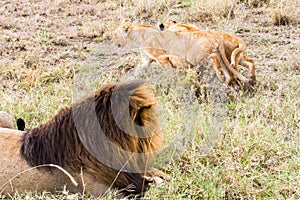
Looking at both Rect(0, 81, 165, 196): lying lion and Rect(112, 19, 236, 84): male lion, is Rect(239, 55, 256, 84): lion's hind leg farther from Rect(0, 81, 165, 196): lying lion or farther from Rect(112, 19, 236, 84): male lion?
Rect(0, 81, 165, 196): lying lion

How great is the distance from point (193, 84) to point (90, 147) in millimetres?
2500

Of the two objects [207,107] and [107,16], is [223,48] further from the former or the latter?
[107,16]

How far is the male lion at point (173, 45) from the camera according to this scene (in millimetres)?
5594

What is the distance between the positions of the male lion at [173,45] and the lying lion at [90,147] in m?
2.52

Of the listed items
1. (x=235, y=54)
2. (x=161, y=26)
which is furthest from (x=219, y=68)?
(x=161, y=26)

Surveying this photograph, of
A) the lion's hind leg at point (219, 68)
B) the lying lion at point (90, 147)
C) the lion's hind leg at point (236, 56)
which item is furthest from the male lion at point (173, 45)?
the lying lion at point (90, 147)

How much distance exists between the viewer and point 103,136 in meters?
3.01

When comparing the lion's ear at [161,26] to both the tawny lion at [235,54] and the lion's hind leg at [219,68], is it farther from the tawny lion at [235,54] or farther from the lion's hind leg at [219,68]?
the lion's hind leg at [219,68]

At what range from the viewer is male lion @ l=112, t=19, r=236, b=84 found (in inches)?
220

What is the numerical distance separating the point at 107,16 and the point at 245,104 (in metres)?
4.25

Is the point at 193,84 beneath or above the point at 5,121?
beneath

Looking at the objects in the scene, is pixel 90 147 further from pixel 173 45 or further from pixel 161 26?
pixel 161 26

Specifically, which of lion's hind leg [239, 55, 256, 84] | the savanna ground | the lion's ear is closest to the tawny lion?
lion's hind leg [239, 55, 256, 84]

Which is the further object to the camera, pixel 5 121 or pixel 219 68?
pixel 219 68
